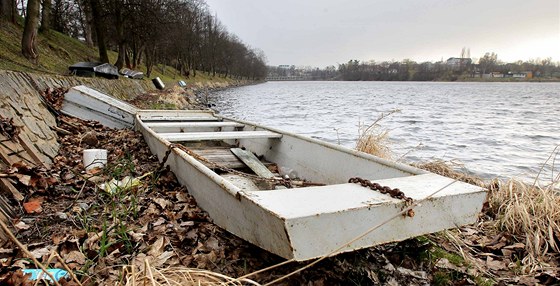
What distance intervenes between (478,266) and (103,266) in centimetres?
279

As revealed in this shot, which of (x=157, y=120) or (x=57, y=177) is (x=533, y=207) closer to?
(x=57, y=177)

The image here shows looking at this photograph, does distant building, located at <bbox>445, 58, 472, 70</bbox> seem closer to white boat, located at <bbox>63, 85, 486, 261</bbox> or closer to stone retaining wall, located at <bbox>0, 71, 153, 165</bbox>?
stone retaining wall, located at <bbox>0, 71, 153, 165</bbox>

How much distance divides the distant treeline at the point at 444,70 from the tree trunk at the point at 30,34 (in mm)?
111555

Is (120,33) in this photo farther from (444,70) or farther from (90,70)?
Answer: (444,70)

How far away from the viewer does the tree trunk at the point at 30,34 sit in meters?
11.4

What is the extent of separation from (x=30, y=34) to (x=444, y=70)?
4470 inches

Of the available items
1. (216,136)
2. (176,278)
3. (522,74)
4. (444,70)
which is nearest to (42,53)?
(216,136)

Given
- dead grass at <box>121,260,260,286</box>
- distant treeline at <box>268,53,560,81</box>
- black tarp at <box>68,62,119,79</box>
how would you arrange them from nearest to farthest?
dead grass at <box>121,260,260,286</box>, black tarp at <box>68,62,119,79</box>, distant treeline at <box>268,53,560,81</box>

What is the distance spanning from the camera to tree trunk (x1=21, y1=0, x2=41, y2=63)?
11.4 m

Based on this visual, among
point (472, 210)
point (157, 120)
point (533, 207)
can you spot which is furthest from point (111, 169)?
point (533, 207)

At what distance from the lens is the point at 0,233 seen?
96.1 inches

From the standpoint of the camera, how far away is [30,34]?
11.8m

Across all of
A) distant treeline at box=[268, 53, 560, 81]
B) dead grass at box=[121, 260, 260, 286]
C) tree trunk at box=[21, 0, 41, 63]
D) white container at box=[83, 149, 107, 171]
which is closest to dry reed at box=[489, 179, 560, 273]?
dead grass at box=[121, 260, 260, 286]

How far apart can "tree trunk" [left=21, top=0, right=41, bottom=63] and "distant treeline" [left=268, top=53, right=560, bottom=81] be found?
11155 centimetres
